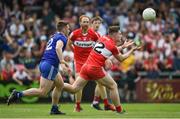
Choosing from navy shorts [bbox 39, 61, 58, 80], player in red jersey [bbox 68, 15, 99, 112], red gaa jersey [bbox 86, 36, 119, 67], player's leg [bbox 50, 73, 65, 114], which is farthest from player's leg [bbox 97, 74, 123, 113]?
player in red jersey [bbox 68, 15, 99, 112]

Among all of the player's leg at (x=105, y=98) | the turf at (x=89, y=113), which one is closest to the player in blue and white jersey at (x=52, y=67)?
the turf at (x=89, y=113)

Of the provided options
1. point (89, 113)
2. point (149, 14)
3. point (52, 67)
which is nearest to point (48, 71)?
point (52, 67)

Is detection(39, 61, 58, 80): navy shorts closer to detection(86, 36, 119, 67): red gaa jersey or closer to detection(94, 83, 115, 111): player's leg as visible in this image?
detection(86, 36, 119, 67): red gaa jersey

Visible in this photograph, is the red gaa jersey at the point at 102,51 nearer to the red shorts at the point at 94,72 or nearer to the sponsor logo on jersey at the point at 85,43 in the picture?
the red shorts at the point at 94,72

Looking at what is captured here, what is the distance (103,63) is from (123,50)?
419 inches

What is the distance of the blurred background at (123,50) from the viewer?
27.8m

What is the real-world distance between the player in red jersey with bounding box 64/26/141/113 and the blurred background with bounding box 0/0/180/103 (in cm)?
678

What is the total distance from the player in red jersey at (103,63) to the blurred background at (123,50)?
678cm

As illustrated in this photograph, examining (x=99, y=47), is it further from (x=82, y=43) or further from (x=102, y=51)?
(x=82, y=43)

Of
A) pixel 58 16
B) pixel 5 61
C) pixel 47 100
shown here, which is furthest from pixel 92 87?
pixel 58 16

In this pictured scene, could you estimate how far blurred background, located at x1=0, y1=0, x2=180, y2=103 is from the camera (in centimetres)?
2777

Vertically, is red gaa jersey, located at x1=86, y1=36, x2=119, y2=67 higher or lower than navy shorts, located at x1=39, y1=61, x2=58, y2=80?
higher

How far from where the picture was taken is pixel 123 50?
2916cm

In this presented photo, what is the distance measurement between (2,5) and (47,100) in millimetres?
6411
